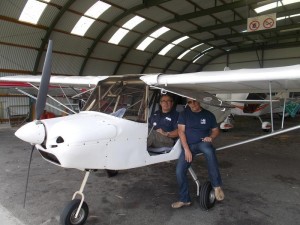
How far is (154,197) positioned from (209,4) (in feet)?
43.5

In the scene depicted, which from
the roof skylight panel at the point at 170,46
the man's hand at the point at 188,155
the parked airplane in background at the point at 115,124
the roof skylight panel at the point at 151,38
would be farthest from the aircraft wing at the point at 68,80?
the roof skylight panel at the point at 170,46

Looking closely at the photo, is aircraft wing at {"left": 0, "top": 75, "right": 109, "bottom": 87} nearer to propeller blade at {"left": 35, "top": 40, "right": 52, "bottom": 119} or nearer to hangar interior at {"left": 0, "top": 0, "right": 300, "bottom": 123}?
hangar interior at {"left": 0, "top": 0, "right": 300, "bottom": 123}

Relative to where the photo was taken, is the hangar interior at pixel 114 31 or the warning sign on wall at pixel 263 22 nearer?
the hangar interior at pixel 114 31

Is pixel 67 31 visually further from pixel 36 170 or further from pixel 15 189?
pixel 15 189

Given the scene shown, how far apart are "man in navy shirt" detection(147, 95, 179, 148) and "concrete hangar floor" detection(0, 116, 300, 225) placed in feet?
2.70

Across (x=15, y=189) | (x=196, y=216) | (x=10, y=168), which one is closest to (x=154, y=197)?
(x=196, y=216)

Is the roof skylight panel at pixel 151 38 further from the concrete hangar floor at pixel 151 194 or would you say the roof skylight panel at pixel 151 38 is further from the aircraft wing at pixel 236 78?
the aircraft wing at pixel 236 78

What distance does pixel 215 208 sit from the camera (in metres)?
3.81

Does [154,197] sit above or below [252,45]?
below

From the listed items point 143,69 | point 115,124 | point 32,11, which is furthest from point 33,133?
point 143,69

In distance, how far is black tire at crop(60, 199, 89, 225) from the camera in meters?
3.07

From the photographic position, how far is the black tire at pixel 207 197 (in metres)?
3.69

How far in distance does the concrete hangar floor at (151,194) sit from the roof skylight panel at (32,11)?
7692 mm

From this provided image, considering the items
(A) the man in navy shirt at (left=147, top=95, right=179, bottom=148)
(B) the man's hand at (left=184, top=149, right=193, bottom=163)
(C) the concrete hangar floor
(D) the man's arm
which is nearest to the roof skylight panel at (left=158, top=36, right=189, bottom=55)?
(C) the concrete hangar floor
